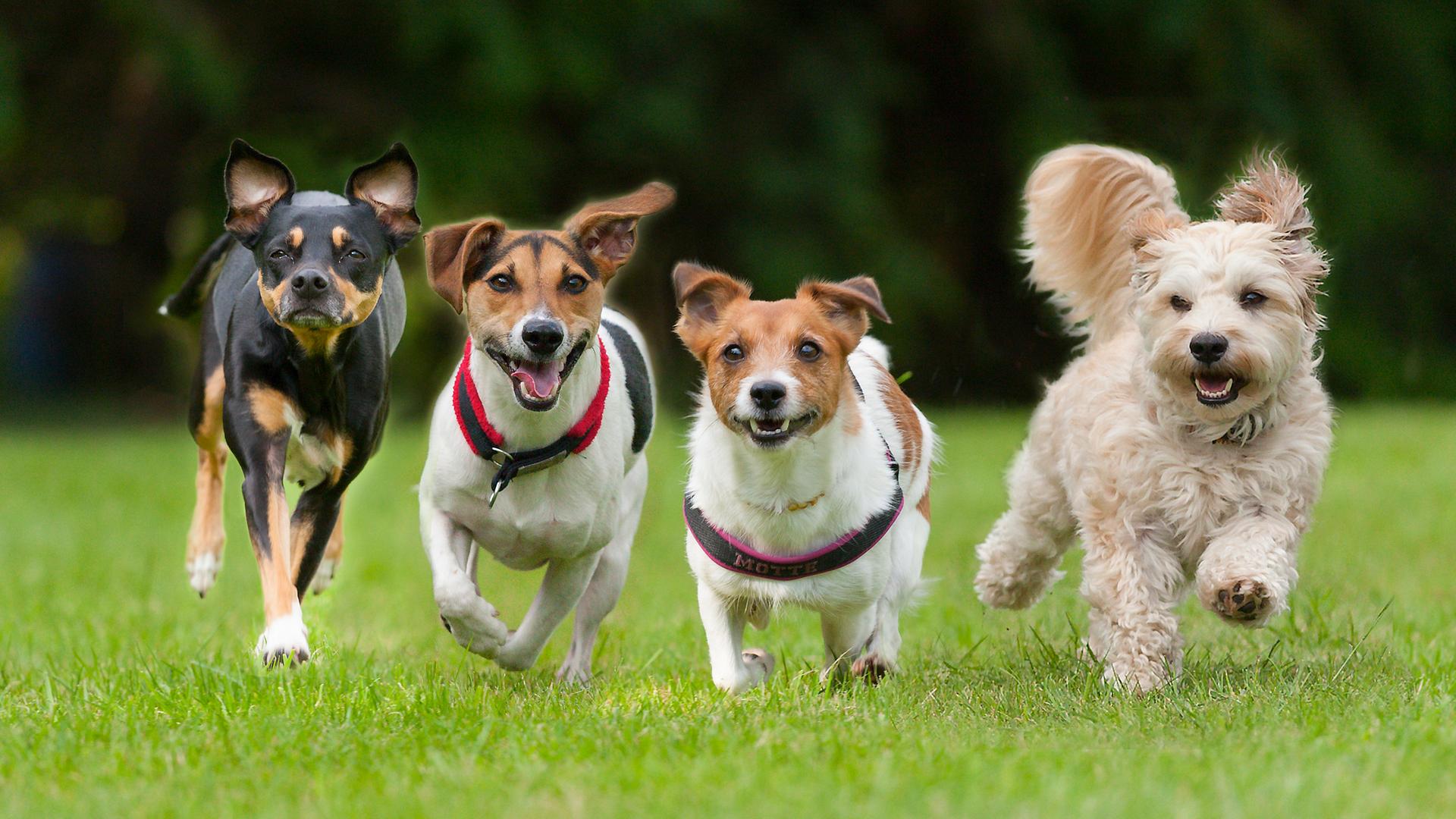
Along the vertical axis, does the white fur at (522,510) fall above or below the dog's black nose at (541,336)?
below

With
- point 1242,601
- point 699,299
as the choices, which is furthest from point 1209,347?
point 699,299

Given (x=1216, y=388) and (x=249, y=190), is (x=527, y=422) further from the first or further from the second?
(x=1216, y=388)

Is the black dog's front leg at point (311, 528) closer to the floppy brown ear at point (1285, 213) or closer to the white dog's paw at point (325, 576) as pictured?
the white dog's paw at point (325, 576)

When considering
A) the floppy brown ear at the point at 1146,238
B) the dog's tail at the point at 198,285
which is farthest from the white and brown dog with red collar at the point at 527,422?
the floppy brown ear at the point at 1146,238

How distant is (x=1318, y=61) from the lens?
2036 cm

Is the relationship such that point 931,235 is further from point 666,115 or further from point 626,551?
point 626,551

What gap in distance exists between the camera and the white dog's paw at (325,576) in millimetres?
6207

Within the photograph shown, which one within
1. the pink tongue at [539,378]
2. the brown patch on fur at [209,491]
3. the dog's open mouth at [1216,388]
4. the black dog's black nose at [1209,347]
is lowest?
the brown patch on fur at [209,491]

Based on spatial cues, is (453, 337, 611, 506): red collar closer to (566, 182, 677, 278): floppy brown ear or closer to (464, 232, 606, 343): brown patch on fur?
(464, 232, 606, 343): brown patch on fur

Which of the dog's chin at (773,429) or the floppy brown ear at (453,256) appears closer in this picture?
the dog's chin at (773,429)

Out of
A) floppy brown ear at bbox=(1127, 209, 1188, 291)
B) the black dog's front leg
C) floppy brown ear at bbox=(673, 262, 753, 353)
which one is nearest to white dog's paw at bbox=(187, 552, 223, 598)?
the black dog's front leg

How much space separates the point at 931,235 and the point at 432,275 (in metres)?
16.1

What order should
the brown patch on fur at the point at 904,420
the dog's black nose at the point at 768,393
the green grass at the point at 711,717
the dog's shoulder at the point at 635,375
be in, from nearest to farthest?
the green grass at the point at 711,717, the dog's black nose at the point at 768,393, the brown patch on fur at the point at 904,420, the dog's shoulder at the point at 635,375

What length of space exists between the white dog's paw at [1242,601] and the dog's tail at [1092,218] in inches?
59.3
